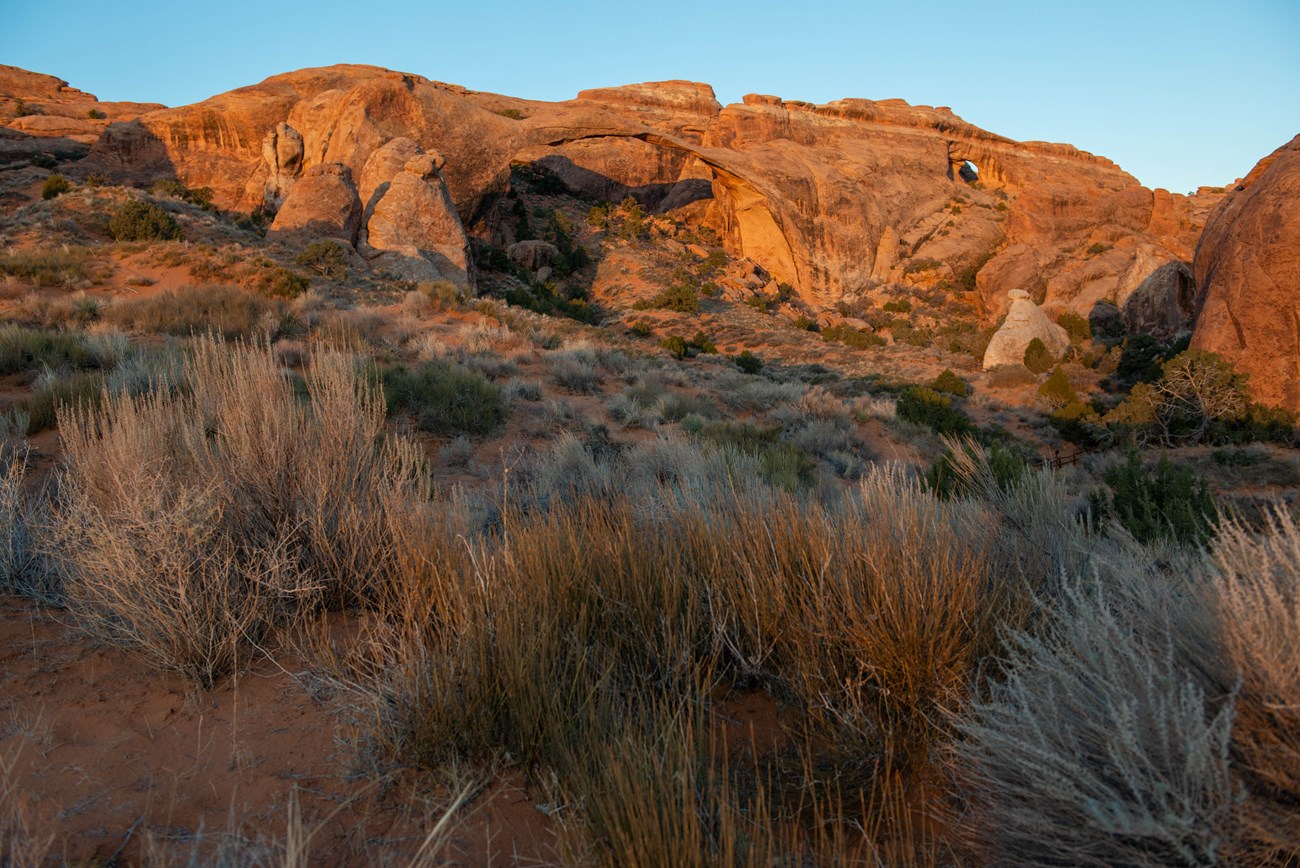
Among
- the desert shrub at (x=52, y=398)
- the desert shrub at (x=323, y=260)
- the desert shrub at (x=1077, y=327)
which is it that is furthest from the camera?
the desert shrub at (x=1077, y=327)

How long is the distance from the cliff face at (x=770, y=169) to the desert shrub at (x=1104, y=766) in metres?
28.9

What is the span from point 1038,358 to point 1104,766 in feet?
75.8

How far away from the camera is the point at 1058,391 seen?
1873 cm

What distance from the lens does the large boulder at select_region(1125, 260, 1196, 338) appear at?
23.2 meters

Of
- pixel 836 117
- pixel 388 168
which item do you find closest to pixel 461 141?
pixel 388 168

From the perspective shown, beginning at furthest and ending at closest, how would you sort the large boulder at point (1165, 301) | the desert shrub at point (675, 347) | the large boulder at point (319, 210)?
the large boulder at point (1165, 301), the large boulder at point (319, 210), the desert shrub at point (675, 347)

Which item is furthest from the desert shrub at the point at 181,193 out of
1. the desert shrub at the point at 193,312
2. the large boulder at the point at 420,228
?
the desert shrub at the point at 193,312

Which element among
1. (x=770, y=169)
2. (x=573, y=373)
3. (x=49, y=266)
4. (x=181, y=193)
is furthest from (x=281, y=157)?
(x=770, y=169)

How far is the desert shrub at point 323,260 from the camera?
19.3m

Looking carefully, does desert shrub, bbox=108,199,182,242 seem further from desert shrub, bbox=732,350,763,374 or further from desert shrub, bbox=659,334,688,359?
desert shrub, bbox=732,350,763,374

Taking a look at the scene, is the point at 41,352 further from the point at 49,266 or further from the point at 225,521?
the point at 49,266

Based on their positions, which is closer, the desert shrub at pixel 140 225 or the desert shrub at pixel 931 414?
the desert shrub at pixel 931 414

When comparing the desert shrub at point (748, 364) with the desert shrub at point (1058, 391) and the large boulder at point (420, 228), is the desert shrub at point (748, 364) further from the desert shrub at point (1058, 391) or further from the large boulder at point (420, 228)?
the large boulder at point (420, 228)

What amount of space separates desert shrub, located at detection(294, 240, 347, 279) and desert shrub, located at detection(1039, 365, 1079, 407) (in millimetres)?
19455
